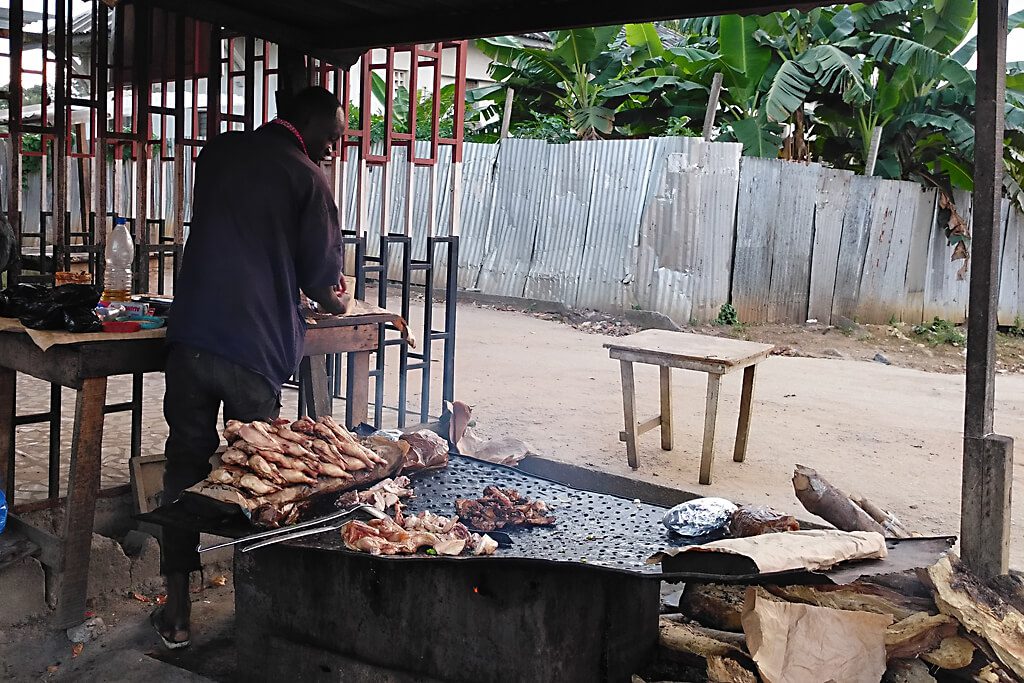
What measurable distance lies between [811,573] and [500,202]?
523 inches

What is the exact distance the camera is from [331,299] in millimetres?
4348

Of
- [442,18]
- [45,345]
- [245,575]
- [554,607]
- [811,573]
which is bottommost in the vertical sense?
[245,575]

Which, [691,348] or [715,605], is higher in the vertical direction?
[691,348]

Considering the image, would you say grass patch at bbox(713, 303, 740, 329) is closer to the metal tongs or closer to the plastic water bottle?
the plastic water bottle

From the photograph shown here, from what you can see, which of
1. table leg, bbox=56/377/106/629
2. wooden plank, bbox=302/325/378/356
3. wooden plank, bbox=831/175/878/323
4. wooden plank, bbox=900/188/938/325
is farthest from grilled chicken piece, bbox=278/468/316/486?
wooden plank, bbox=900/188/938/325

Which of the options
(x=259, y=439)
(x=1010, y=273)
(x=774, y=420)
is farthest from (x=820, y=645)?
(x=1010, y=273)

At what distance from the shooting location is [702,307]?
13.6 metres

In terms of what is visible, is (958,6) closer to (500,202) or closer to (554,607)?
(500,202)

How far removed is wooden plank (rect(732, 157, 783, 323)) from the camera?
44.3ft

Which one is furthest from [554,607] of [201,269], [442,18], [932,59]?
[932,59]

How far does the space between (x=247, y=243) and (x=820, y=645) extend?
9.03 ft

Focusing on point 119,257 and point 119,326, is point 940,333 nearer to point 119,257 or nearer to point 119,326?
point 119,257

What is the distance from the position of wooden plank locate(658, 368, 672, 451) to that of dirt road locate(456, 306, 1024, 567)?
111 mm

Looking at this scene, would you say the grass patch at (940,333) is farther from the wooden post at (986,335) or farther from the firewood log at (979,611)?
the firewood log at (979,611)
